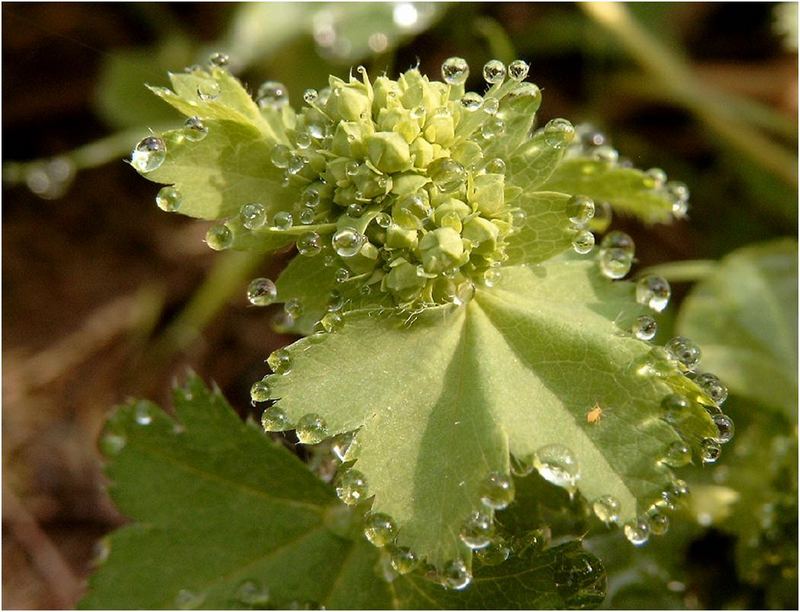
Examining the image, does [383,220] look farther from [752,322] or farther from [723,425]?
[752,322]

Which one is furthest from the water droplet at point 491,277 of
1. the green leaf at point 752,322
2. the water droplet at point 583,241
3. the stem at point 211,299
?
the stem at point 211,299

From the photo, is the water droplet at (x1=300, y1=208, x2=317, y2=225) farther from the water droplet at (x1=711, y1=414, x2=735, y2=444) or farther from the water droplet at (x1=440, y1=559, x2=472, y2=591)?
the water droplet at (x1=711, y1=414, x2=735, y2=444)

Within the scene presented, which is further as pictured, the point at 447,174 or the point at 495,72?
the point at 495,72

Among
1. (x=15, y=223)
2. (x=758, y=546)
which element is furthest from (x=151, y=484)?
(x=15, y=223)

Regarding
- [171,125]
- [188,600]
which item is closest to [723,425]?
[188,600]

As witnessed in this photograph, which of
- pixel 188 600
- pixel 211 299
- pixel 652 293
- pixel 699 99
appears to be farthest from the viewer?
pixel 211 299

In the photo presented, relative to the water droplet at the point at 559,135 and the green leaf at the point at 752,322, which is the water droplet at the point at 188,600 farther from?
the green leaf at the point at 752,322

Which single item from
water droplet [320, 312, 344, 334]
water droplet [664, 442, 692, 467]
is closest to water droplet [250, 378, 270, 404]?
water droplet [320, 312, 344, 334]
